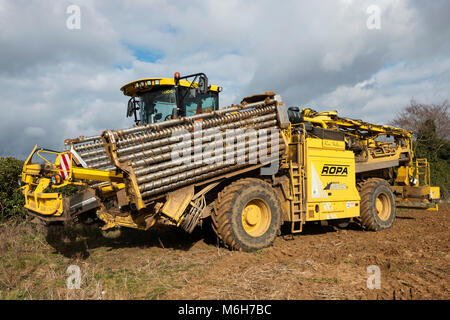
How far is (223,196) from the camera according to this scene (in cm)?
614

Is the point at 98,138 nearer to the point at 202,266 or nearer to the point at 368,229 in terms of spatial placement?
the point at 202,266

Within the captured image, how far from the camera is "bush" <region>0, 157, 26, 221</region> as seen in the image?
323 inches

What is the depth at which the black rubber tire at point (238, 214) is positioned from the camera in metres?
5.98

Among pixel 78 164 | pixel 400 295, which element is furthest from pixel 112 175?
pixel 400 295

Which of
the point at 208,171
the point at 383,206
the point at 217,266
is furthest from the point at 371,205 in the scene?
the point at 217,266

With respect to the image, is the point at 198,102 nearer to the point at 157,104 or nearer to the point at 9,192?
the point at 157,104

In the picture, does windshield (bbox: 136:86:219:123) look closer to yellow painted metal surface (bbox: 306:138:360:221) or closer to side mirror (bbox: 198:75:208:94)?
side mirror (bbox: 198:75:208:94)

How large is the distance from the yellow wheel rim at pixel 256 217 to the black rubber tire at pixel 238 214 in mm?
68

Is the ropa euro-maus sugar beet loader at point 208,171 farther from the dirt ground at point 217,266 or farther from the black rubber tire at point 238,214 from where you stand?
the dirt ground at point 217,266

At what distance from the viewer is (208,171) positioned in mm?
5945

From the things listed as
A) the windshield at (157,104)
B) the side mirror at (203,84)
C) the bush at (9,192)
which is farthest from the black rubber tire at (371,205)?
the bush at (9,192)

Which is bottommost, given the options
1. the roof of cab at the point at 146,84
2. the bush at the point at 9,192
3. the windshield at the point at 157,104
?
the bush at the point at 9,192

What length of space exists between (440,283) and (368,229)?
14.7 ft

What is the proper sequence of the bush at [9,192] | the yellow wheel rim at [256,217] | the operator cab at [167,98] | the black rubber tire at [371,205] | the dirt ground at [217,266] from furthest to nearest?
the black rubber tire at [371,205] < the bush at [9,192] < the operator cab at [167,98] < the yellow wheel rim at [256,217] < the dirt ground at [217,266]
